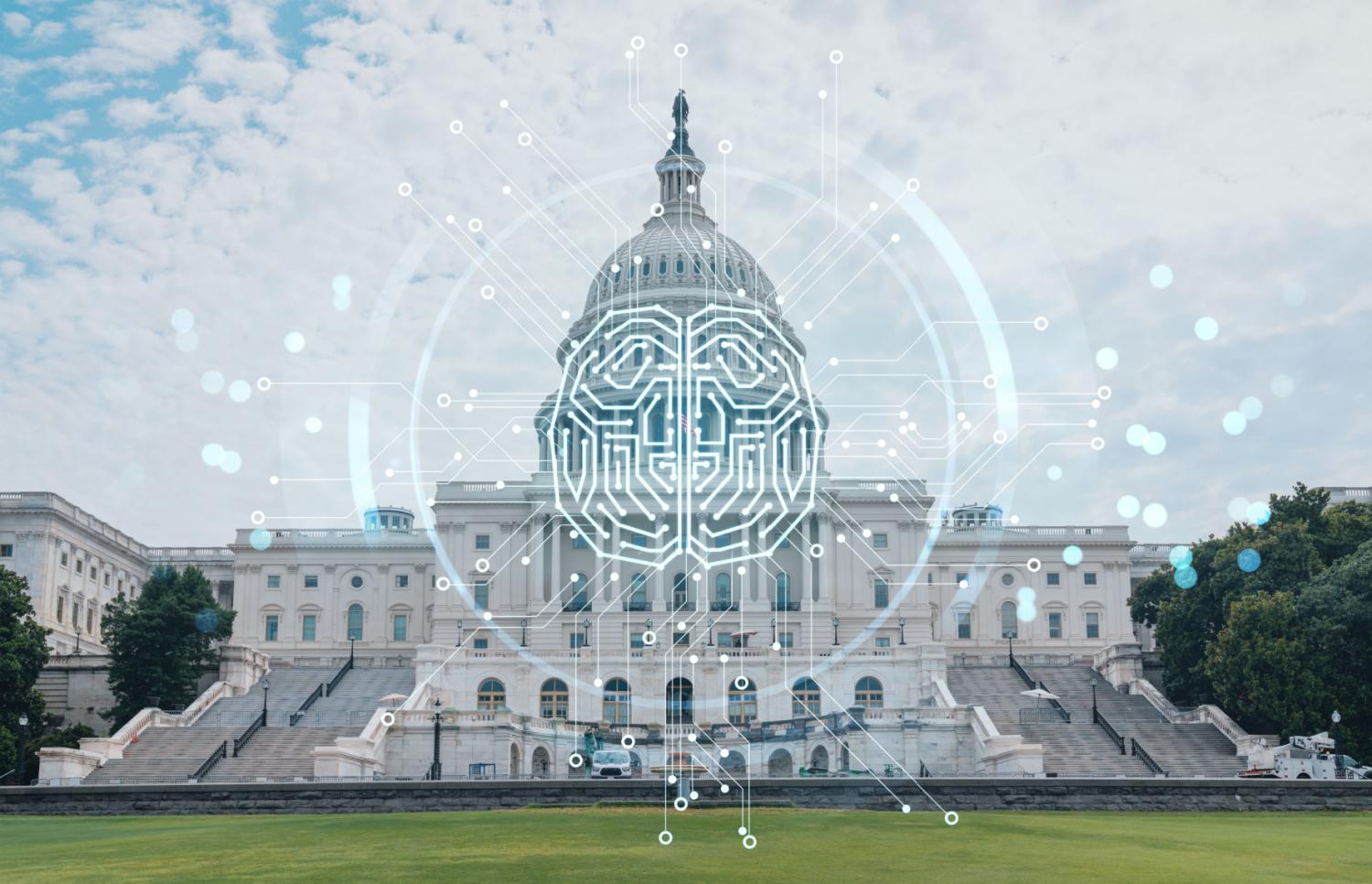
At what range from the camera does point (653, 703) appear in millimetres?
79062

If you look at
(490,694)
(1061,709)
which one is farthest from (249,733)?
(1061,709)

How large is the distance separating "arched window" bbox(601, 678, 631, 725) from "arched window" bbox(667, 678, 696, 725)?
2242mm

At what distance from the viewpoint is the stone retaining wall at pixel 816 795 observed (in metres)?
38.7

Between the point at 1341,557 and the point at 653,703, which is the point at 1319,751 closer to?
→ the point at 1341,557

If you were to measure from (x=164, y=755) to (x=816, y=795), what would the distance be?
125ft

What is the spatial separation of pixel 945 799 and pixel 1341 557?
38652 millimetres

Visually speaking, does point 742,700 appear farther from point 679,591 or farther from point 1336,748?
point 1336,748

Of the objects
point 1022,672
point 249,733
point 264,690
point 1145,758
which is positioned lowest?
point 1145,758

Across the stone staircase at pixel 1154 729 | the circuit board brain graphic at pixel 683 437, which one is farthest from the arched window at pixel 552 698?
the stone staircase at pixel 1154 729

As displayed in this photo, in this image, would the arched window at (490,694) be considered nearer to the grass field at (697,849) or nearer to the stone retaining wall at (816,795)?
the stone retaining wall at (816,795)

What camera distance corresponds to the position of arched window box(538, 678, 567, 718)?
263 ft

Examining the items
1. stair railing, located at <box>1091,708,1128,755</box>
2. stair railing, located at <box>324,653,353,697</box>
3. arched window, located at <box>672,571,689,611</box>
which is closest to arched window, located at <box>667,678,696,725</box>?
stair railing, located at <box>324,653,353,697</box>

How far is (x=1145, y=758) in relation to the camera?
64688mm

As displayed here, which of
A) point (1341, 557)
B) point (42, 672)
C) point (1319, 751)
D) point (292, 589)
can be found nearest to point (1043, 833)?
point (1319, 751)
